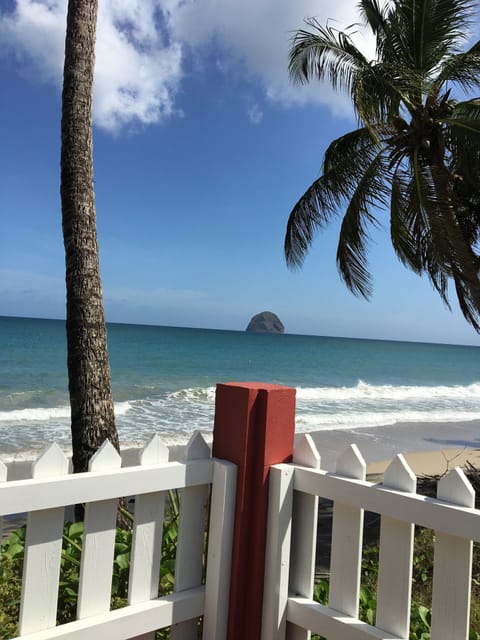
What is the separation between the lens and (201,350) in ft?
174

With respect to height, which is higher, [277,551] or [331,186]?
[331,186]

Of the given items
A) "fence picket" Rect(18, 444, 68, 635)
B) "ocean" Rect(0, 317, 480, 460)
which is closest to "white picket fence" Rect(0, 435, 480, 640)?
"fence picket" Rect(18, 444, 68, 635)

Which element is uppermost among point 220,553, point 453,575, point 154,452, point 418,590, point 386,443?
point 154,452

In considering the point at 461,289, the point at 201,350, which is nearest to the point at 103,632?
the point at 461,289

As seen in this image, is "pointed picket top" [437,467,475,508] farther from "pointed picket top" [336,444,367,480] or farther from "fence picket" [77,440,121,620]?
"fence picket" [77,440,121,620]

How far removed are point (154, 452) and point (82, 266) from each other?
2102mm

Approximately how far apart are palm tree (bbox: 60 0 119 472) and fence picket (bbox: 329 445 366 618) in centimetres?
208

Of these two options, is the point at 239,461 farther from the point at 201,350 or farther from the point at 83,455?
the point at 201,350

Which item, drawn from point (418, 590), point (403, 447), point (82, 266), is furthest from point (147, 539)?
point (403, 447)

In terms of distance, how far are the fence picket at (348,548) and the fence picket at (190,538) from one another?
550 mm

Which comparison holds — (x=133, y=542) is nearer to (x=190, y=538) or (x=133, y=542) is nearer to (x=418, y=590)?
(x=190, y=538)

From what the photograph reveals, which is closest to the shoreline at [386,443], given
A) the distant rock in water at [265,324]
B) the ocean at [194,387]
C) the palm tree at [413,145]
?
the ocean at [194,387]

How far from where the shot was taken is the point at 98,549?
70.7 inches

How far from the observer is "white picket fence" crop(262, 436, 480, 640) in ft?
5.52
